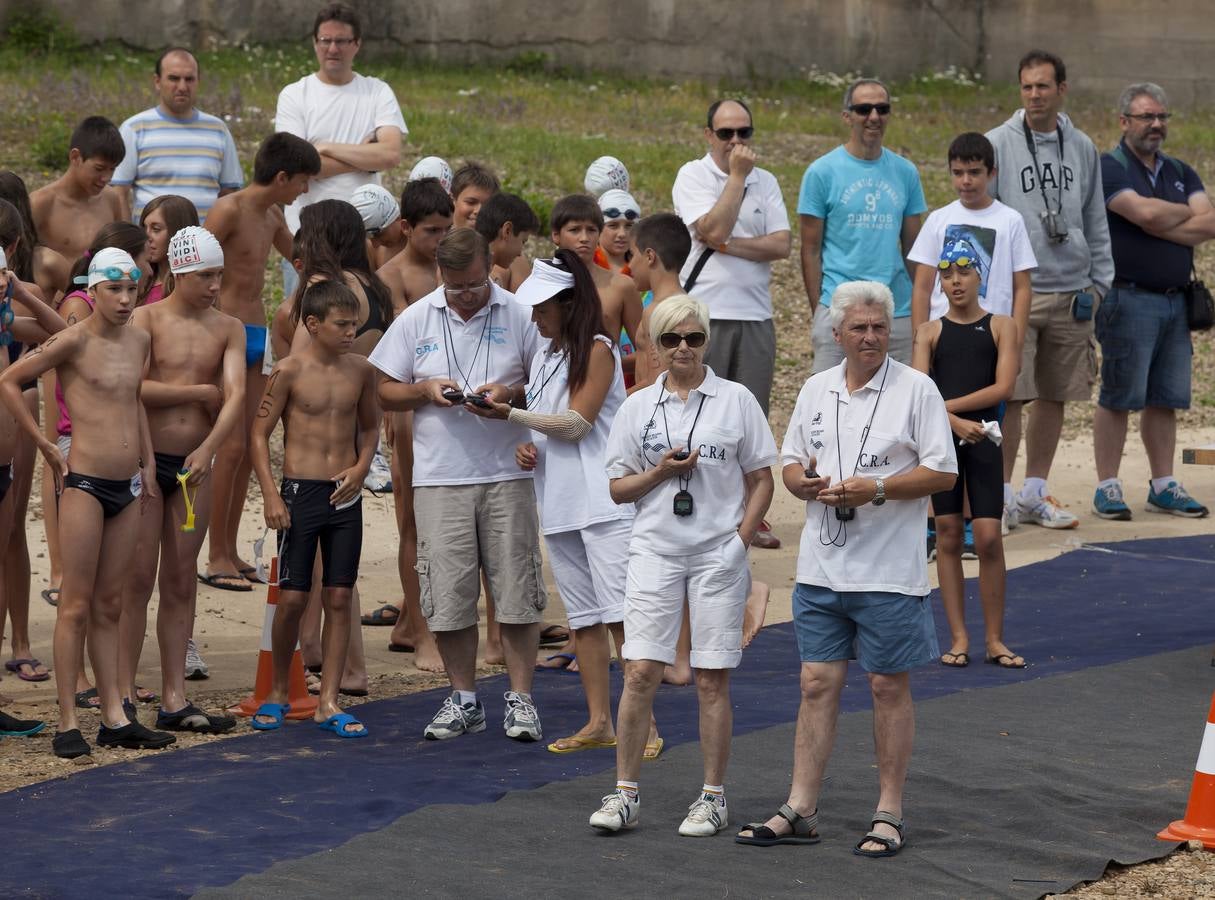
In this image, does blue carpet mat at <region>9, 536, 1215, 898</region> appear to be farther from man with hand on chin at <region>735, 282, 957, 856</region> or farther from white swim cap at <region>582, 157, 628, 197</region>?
white swim cap at <region>582, 157, 628, 197</region>

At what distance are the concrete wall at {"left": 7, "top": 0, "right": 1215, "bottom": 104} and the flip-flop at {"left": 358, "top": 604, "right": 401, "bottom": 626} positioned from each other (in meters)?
13.9

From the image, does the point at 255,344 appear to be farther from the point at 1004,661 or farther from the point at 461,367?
the point at 1004,661

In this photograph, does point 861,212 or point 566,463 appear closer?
point 566,463

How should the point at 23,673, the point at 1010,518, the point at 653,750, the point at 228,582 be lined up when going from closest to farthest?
the point at 653,750, the point at 23,673, the point at 228,582, the point at 1010,518

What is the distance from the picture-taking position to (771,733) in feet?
21.5

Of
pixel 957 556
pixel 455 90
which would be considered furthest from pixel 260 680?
pixel 455 90

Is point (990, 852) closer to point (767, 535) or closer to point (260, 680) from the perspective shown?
point (260, 680)

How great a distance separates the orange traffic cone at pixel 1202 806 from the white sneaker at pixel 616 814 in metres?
1.56

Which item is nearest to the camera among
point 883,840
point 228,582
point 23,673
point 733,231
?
point 883,840

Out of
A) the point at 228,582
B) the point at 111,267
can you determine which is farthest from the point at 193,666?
the point at 111,267

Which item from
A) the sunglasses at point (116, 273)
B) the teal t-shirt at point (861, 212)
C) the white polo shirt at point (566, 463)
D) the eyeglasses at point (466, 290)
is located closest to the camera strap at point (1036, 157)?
the teal t-shirt at point (861, 212)

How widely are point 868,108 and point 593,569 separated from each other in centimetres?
403

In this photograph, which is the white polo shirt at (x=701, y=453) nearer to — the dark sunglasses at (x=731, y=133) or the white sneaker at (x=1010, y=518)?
the dark sunglasses at (x=731, y=133)

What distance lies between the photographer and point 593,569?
6.52m
